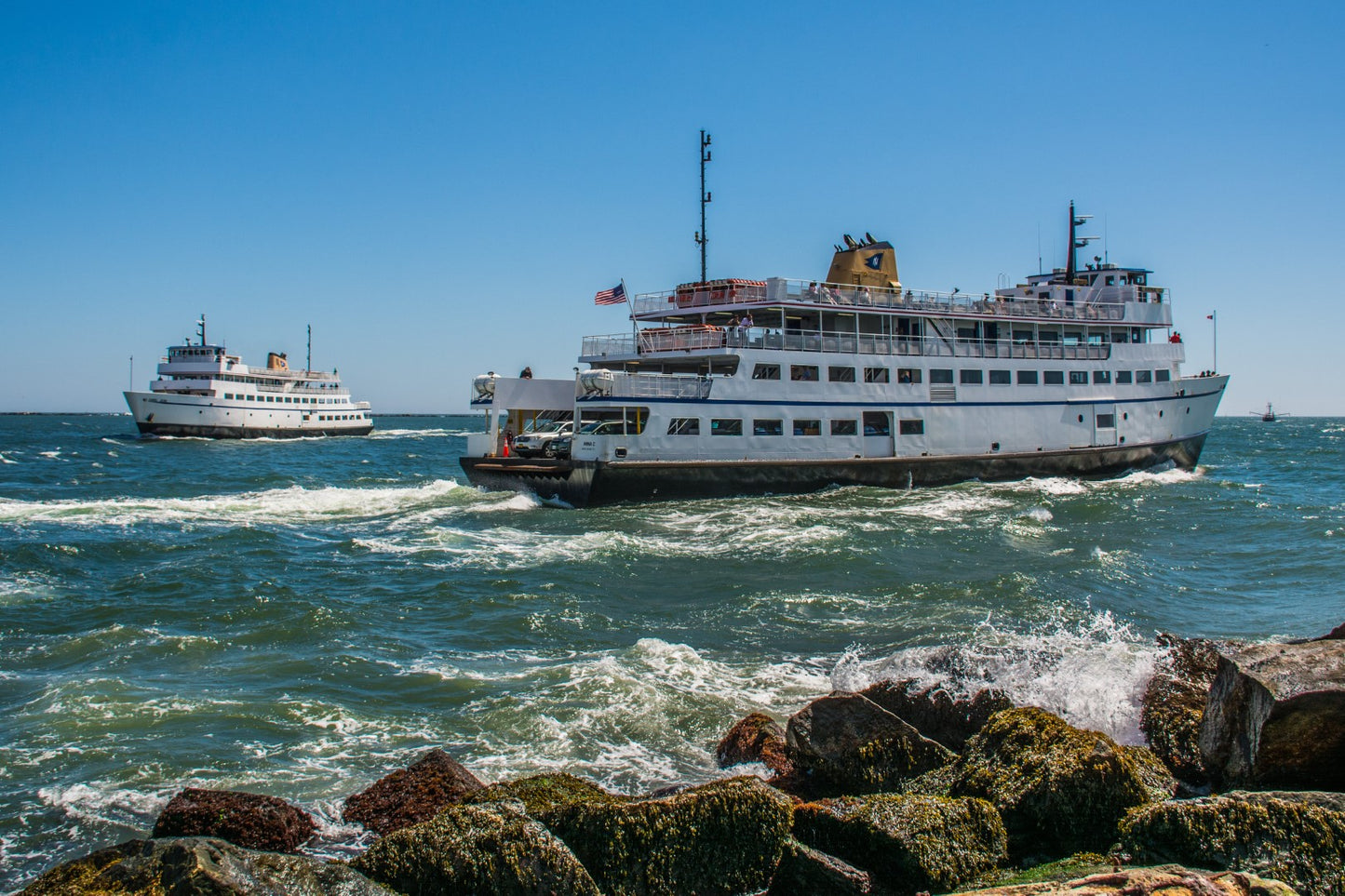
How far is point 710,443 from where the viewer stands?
26.8 m

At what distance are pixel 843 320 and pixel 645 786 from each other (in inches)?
938

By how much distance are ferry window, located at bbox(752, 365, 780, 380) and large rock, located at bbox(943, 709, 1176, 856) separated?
21.2 m

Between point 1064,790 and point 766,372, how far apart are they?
22.0 meters

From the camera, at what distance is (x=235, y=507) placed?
2738cm

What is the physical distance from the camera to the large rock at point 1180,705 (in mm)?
7371

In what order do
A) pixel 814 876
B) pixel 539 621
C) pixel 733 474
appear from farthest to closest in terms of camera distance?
pixel 733 474, pixel 539 621, pixel 814 876

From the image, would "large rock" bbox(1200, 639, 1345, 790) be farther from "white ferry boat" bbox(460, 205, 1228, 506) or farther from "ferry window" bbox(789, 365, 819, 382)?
"ferry window" bbox(789, 365, 819, 382)

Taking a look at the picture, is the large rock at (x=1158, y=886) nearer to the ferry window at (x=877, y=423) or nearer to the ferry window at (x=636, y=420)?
the ferry window at (x=636, y=420)

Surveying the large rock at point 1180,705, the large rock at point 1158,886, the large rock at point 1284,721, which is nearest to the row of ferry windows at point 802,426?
the large rock at point 1180,705

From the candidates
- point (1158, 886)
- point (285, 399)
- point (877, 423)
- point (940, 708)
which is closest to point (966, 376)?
point (877, 423)

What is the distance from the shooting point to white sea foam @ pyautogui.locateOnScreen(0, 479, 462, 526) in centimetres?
2470

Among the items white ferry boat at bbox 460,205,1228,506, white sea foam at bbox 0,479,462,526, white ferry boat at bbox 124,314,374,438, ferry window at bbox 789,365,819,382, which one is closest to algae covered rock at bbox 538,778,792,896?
white ferry boat at bbox 460,205,1228,506

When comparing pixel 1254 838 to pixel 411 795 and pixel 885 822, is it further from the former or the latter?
pixel 411 795

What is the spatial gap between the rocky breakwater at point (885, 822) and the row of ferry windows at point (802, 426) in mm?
18985
